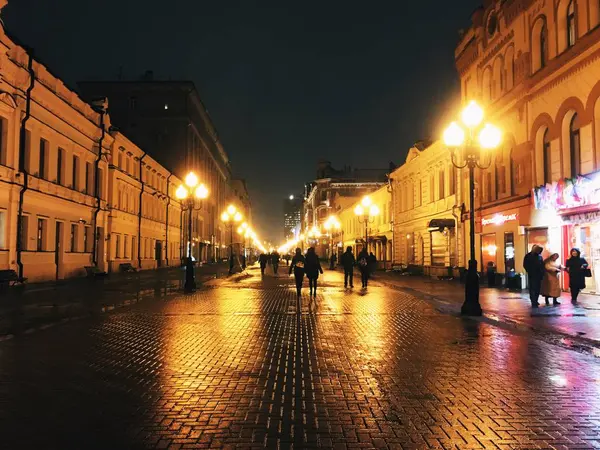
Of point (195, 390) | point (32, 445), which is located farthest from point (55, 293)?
point (32, 445)

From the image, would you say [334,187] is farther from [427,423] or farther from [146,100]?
[427,423]

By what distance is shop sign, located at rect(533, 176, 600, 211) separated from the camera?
18.4 m

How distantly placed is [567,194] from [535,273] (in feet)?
15.3

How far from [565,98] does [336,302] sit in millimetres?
11341

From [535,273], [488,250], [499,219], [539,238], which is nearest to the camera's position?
[535,273]

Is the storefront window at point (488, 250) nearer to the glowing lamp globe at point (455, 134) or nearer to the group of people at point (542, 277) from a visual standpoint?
the group of people at point (542, 277)

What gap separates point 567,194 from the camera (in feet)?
64.9

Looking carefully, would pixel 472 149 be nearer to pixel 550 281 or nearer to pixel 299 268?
pixel 550 281

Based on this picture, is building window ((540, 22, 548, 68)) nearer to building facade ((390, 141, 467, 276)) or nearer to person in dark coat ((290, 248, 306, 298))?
building facade ((390, 141, 467, 276))

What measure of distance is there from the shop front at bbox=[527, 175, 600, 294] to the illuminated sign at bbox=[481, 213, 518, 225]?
2.39 metres

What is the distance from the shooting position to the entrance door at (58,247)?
3123 cm

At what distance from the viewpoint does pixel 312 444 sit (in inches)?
188

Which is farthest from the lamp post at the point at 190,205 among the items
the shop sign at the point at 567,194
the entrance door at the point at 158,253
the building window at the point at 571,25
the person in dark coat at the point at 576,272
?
the entrance door at the point at 158,253

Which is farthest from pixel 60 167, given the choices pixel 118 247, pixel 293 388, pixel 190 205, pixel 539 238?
pixel 293 388
